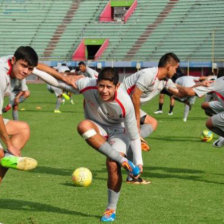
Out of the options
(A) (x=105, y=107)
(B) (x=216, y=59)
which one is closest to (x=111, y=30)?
(B) (x=216, y=59)

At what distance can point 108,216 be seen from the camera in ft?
22.0

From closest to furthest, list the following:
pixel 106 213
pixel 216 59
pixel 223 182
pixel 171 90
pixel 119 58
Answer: pixel 106 213 → pixel 223 182 → pixel 171 90 → pixel 216 59 → pixel 119 58

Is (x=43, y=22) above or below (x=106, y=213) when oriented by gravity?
below

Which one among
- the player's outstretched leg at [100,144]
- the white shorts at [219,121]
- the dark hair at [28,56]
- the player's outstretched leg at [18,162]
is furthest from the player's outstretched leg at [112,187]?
the white shorts at [219,121]

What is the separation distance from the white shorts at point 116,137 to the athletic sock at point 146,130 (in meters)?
3.01

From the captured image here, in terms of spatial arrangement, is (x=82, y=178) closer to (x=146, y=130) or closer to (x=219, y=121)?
(x=146, y=130)

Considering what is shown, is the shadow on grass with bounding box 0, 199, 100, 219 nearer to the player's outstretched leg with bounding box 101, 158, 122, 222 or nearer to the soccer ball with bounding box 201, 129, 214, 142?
the player's outstretched leg with bounding box 101, 158, 122, 222

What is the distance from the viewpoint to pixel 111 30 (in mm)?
54062

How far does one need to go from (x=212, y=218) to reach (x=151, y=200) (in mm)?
1200

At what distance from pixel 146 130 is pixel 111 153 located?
13.1 ft

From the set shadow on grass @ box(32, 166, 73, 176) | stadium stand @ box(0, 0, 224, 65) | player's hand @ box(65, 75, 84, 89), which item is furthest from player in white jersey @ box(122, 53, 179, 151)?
stadium stand @ box(0, 0, 224, 65)

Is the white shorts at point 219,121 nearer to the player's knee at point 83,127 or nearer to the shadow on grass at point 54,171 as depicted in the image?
the shadow on grass at point 54,171

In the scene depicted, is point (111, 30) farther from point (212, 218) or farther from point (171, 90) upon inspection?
point (212, 218)

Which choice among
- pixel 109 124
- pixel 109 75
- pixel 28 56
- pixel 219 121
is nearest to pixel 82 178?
pixel 109 124
